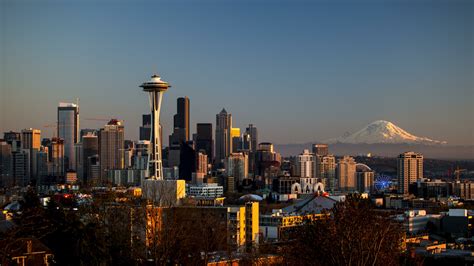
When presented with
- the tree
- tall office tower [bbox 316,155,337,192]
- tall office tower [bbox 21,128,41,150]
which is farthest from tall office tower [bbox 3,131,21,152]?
the tree

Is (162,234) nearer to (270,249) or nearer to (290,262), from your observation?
(290,262)

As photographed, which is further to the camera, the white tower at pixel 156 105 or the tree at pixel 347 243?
the white tower at pixel 156 105

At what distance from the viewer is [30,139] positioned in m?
122

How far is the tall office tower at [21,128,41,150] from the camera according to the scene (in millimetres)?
120000

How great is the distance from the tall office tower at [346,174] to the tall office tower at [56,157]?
37871 mm

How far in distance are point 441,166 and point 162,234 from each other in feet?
431

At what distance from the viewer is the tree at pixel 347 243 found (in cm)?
1529

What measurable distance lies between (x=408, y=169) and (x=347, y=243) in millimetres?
98716

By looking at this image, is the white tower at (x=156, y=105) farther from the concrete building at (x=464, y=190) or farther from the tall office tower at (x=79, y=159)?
the tall office tower at (x=79, y=159)

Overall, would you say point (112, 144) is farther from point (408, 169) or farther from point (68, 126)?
point (408, 169)

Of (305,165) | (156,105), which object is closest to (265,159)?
(305,165)

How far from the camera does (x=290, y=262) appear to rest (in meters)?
24.0

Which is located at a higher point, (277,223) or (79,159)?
(79,159)

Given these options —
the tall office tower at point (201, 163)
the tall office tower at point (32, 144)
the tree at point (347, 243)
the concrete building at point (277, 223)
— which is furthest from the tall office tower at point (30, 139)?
the tree at point (347, 243)
